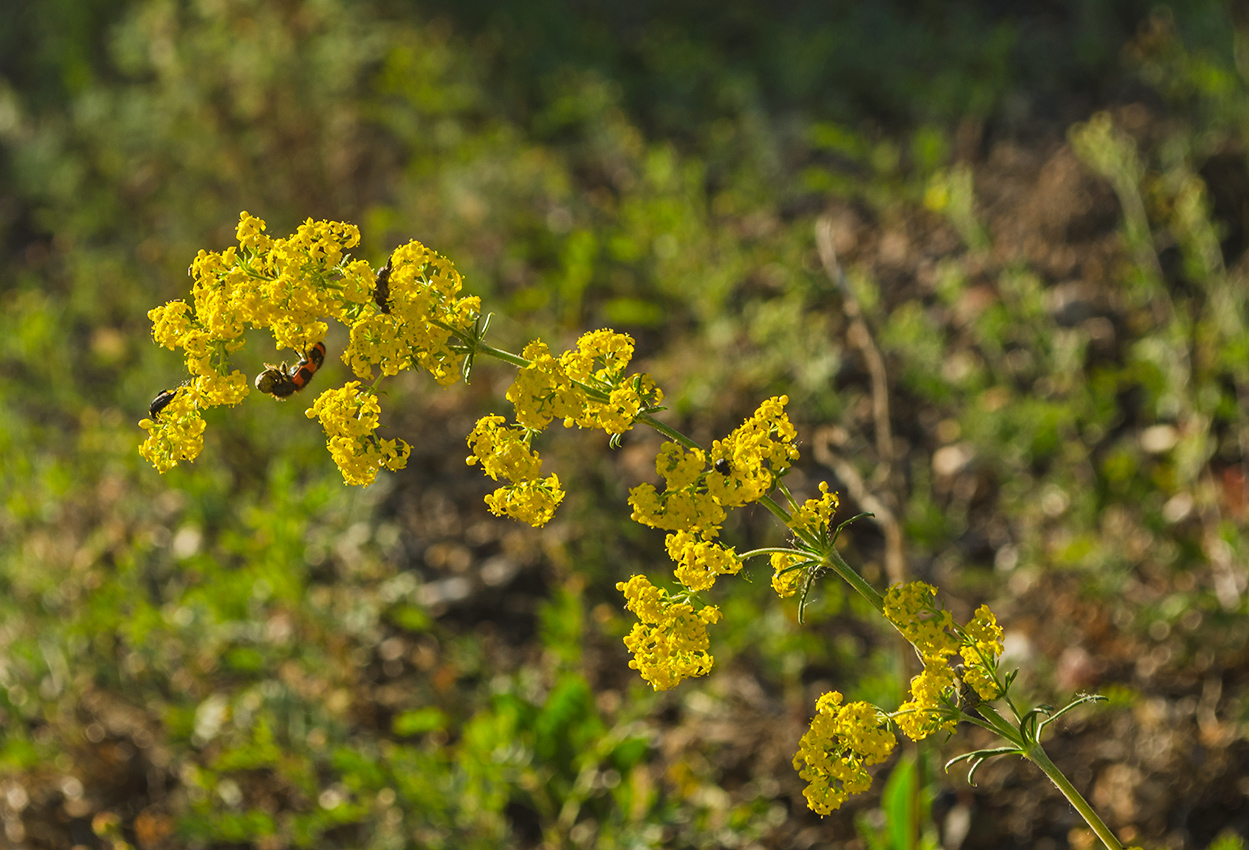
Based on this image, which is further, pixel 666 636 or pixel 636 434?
pixel 636 434

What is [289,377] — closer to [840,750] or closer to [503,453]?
[503,453]

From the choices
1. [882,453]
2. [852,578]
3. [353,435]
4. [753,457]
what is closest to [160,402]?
[353,435]

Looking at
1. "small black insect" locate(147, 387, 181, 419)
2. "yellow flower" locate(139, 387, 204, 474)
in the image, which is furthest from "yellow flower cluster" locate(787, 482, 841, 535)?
"small black insect" locate(147, 387, 181, 419)

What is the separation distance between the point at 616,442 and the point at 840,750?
628 millimetres

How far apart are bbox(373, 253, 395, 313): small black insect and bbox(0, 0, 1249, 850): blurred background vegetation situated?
1.26 m

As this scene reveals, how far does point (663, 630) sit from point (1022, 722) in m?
0.58

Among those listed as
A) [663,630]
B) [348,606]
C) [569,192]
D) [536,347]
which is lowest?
[348,606]

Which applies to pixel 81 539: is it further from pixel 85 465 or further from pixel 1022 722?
pixel 1022 722

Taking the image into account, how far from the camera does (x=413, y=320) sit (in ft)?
5.41

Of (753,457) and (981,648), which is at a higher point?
(753,457)

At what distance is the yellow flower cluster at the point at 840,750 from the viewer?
1650 millimetres

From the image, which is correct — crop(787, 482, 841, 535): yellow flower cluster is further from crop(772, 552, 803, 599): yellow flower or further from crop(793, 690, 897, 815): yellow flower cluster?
crop(793, 690, 897, 815): yellow flower cluster

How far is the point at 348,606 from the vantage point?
3.69 metres

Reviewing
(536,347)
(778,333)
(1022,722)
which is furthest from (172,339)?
(778,333)
